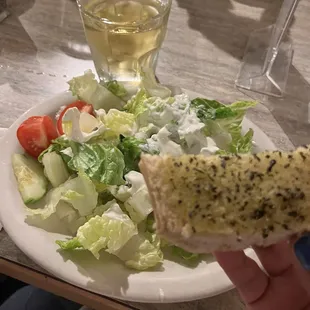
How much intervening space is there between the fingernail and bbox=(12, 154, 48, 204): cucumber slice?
40 cm

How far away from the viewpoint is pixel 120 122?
2.80 feet

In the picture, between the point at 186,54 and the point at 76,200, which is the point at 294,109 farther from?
the point at 76,200

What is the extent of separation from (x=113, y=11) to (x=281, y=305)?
2.12 ft

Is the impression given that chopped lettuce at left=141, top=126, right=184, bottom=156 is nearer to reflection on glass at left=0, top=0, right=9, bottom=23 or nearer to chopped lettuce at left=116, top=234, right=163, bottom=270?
chopped lettuce at left=116, top=234, right=163, bottom=270

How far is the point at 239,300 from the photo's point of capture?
0.74m

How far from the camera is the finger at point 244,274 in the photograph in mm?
602

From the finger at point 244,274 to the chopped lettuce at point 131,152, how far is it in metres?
0.24

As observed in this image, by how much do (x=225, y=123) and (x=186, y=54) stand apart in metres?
0.40

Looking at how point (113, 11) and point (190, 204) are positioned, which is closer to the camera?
point (190, 204)

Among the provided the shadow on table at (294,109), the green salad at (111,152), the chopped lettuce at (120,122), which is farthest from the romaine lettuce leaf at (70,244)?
the shadow on table at (294,109)

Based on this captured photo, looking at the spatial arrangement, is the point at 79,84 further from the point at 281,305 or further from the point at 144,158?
the point at 281,305

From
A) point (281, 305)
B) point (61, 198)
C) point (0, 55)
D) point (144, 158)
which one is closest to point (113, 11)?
point (0, 55)

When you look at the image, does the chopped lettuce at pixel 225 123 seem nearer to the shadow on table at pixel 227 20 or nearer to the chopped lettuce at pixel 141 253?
the chopped lettuce at pixel 141 253

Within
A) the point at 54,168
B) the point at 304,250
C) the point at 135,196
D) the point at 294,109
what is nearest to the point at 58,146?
the point at 54,168
